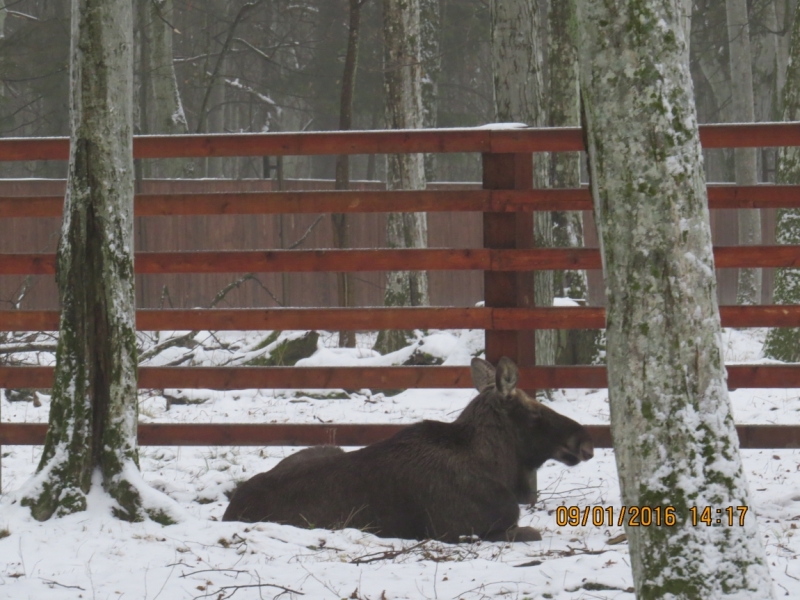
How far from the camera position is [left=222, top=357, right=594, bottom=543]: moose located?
467cm

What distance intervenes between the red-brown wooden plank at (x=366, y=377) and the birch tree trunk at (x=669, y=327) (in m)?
2.56

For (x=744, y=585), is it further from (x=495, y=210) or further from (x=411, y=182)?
(x=411, y=182)

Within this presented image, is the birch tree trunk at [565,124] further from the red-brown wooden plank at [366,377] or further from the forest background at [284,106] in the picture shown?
the red-brown wooden plank at [366,377]

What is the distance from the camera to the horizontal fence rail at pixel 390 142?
16.9ft

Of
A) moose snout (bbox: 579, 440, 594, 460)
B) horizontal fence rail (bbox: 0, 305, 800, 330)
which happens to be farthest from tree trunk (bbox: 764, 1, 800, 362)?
moose snout (bbox: 579, 440, 594, 460)

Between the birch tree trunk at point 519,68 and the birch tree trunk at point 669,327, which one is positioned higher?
the birch tree trunk at point 519,68

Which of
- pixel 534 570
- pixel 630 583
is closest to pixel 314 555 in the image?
pixel 534 570

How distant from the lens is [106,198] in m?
4.44

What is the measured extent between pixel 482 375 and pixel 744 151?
13224 mm

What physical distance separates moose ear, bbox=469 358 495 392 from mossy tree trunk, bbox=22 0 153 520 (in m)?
1.79

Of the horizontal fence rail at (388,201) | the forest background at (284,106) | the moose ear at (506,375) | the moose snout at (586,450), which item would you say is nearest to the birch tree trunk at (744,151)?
the forest background at (284,106)

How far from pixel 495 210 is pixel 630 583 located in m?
2.42

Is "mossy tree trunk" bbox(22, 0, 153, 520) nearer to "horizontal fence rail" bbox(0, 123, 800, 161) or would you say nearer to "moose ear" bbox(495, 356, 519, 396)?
"horizontal fence rail" bbox(0, 123, 800, 161)

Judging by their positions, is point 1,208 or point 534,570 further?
point 1,208
